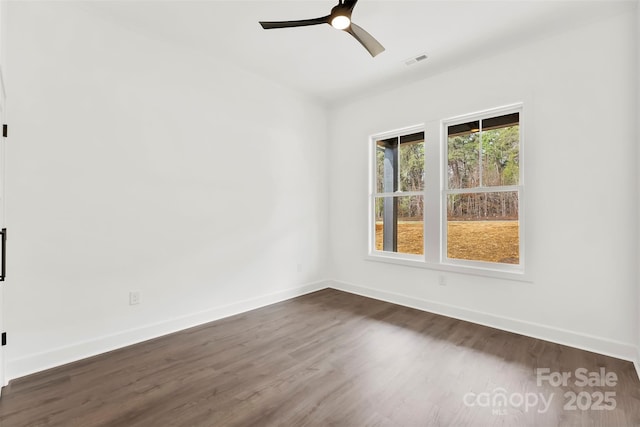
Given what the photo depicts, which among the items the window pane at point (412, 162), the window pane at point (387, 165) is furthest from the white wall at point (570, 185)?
the window pane at point (387, 165)

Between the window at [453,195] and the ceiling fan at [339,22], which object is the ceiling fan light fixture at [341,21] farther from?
the window at [453,195]

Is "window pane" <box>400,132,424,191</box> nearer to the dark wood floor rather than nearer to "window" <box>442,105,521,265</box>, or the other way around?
"window" <box>442,105,521,265</box>

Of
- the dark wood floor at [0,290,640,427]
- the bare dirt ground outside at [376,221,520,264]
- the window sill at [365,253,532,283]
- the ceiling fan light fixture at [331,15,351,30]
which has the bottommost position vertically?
the dark wood floor at [0,290,640,427]

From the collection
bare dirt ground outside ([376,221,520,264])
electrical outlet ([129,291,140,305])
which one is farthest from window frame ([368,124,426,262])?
electrical outlet ([129,291,140,305])

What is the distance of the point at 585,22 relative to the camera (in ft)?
8.55

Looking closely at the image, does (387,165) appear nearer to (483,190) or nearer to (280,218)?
(483,190)

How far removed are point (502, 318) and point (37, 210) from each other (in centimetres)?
431

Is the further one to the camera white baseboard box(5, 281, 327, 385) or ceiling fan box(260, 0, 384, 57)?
white baseboard box(5, 281, 327, 385)

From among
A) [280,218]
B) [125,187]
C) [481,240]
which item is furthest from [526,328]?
[125,187]

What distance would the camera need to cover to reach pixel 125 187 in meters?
2.69

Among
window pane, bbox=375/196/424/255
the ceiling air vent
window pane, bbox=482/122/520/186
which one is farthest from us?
A: window pane, bbox=375/196/424/255

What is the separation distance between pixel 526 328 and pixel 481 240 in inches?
38.2

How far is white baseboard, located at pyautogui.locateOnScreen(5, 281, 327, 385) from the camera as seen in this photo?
86.1 inches

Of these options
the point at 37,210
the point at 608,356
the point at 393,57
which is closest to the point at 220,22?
the point at 393,57
